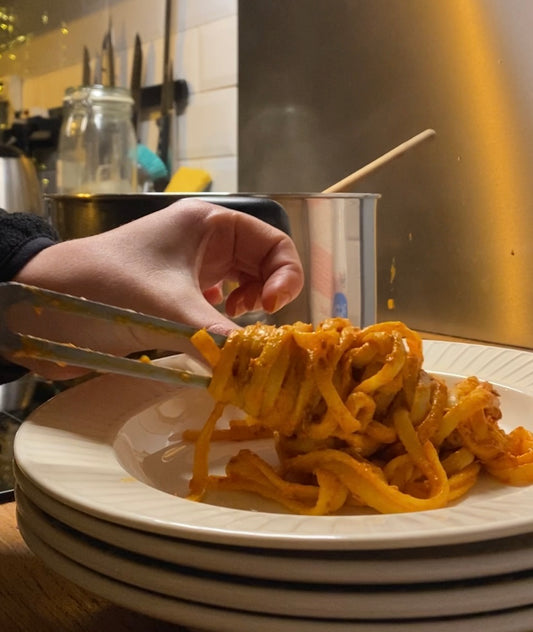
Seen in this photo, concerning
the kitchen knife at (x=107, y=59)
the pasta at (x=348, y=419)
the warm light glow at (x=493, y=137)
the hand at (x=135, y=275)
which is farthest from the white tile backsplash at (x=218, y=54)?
the pasta at (x=348, y=419)

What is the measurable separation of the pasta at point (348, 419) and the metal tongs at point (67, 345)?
0.05m

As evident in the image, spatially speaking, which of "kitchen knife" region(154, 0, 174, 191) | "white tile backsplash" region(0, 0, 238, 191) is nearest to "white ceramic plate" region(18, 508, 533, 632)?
"white tile backsplash" region(0, 0, 238, 191)

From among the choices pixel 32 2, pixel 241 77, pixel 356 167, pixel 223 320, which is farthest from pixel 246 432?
pixel 32 2

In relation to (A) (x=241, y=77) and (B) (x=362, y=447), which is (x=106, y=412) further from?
(A) (x=241, y=77)

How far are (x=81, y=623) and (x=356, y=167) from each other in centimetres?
120

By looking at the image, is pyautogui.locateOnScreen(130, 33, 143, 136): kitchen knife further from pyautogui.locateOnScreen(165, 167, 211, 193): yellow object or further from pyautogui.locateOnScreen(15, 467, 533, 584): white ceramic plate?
pyautogui.locateOnScreen(15, 467, 533, 584): white ceramic plate

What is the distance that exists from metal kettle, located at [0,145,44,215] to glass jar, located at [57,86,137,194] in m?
0.23

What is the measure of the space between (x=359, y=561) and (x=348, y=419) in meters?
0.20

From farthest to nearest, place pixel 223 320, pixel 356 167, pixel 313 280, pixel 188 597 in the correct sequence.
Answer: pixel 356 167
pixel 313 280
pixel 223 320
pixel 188 597

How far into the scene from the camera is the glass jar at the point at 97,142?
1750mm

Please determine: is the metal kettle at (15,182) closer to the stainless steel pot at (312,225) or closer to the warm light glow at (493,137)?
the stainless steel pot at (312,225)

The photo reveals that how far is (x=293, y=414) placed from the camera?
21.7 inches

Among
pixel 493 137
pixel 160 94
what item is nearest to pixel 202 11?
pixel 160 94

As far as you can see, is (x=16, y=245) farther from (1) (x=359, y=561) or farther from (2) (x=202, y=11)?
(2) (x=202, y=11)
